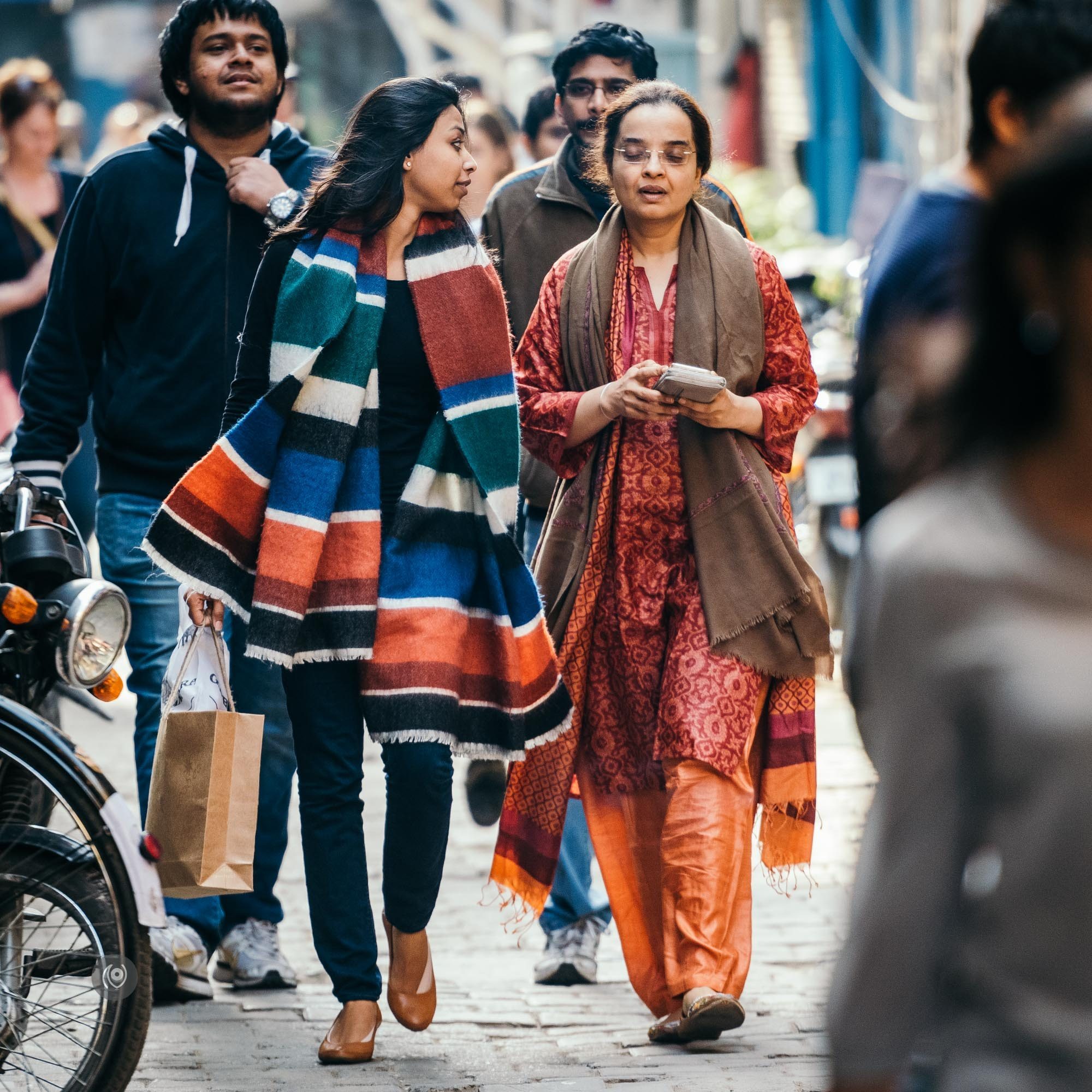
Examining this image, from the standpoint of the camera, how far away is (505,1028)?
494cm

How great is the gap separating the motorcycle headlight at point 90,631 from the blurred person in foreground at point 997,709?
8.22 feet

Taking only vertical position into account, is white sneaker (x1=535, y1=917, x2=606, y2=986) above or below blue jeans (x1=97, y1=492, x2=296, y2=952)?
below

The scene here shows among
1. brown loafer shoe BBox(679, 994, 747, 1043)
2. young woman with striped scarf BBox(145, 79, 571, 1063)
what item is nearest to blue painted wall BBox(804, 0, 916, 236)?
young woman with striped scarf BBox(145, 79, 571, 1063)

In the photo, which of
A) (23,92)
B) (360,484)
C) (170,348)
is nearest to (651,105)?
(360,484)

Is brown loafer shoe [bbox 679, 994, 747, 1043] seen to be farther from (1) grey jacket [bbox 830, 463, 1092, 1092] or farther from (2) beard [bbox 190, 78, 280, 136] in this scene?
(1) grey jacket [bbox 830, 463, 1092, 1092]

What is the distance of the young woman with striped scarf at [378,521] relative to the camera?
455 cm

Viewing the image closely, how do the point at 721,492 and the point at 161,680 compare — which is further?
the point at 161,680

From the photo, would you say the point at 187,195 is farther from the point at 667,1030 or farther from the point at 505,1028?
the point at 667,1030

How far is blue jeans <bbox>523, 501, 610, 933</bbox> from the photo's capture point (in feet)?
18.3

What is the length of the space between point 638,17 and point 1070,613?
3067 cm

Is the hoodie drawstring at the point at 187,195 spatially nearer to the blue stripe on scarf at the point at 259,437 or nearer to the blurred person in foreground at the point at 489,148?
the blue stripe on scarf at the point at 259,437

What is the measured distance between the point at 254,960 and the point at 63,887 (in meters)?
1.64

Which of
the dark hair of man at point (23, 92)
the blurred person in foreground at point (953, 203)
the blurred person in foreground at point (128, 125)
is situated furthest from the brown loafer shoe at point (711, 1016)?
the blurred person in foreground at point (128, 125)

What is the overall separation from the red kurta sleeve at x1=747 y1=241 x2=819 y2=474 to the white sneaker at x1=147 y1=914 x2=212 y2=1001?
184 centimetres
